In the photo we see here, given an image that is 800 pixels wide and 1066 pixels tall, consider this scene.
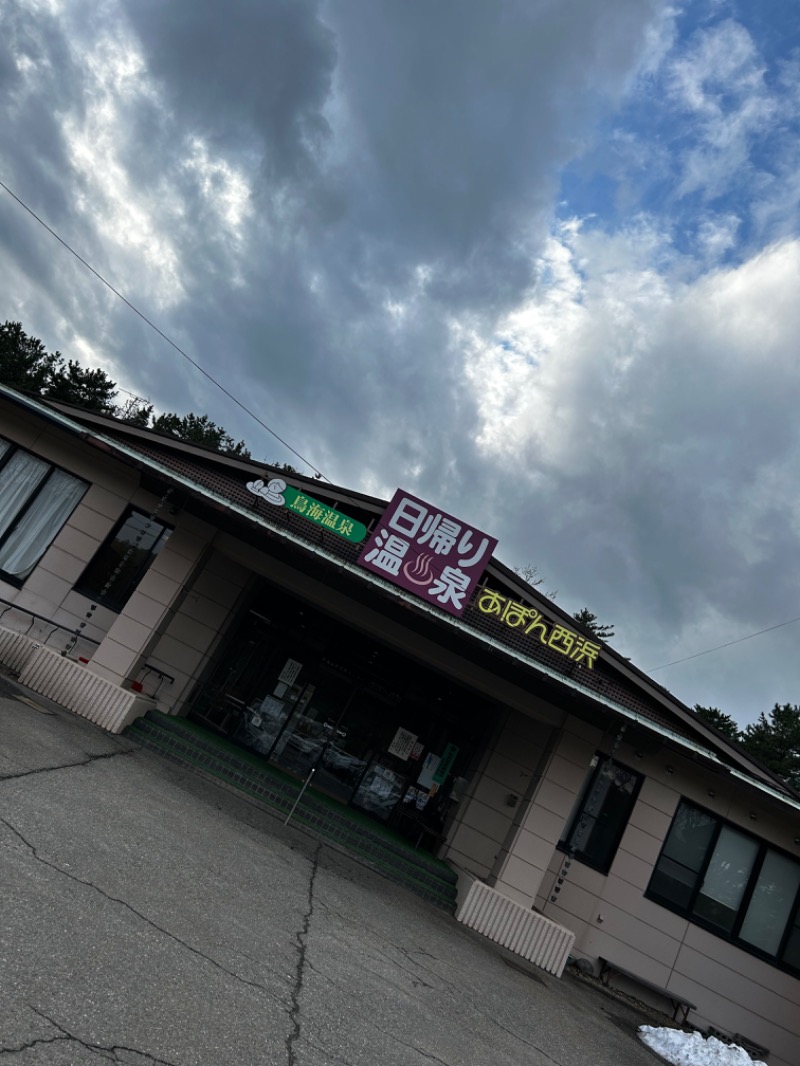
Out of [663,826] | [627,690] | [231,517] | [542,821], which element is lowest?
[542,821]

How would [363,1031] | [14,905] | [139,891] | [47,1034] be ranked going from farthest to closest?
[139,891] < [363,1031] < [14,905] < [47,1034]

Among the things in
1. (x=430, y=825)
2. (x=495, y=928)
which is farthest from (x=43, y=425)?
(x=495, y=928)

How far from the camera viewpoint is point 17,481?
529 inches

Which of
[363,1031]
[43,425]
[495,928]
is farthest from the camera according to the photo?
[43,425]

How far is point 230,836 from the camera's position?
26.9 ft

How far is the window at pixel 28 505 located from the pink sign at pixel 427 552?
6.48 meters

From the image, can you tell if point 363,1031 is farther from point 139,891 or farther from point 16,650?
point 16,650

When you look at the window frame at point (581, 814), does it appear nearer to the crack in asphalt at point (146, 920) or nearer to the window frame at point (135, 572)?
the crack in asphalt at point (146, 920)

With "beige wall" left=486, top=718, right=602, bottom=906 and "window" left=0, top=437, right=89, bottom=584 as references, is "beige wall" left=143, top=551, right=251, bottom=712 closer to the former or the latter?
"window" left=0, top=437, right=89, bottom=584

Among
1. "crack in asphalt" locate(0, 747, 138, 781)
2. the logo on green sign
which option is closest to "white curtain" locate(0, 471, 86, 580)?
the logo on green sign

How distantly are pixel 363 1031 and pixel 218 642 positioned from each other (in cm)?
1011

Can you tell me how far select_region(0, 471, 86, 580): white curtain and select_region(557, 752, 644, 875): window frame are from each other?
11.3 m

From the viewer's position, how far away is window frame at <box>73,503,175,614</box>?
13.4m

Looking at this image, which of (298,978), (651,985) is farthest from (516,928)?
(298,978)
